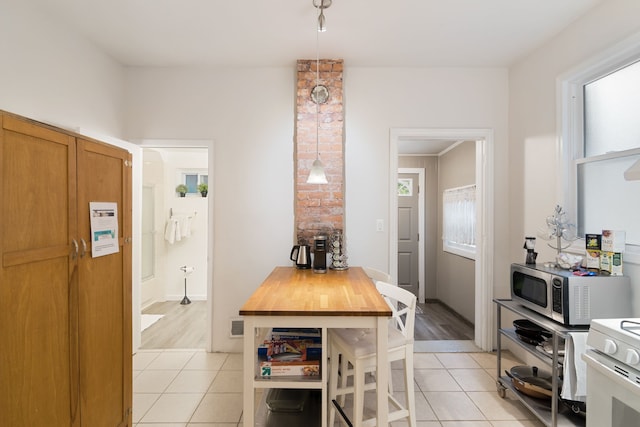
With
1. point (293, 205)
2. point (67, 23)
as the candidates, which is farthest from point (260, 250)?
point (67, 23)

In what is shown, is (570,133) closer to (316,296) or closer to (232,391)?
(316,296)

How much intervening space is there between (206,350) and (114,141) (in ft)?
6.88

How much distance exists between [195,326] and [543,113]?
413 centimetres

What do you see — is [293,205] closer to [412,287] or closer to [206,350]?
[206,350]

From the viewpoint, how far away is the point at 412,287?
5242 millimetres

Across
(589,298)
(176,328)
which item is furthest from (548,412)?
(176,328)

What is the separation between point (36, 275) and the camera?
4.11ft

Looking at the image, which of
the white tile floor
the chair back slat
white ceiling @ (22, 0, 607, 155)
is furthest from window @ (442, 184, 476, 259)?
the chair back slat

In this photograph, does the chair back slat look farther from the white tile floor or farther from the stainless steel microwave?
the stainless steel microwave

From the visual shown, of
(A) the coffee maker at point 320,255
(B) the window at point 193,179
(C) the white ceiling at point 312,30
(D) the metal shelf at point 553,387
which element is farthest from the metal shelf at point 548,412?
(B) the window at point 193,179

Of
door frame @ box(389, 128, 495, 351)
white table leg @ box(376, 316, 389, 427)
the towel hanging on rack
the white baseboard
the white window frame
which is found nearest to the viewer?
white table leg @ box(376, 316, 389, 427)

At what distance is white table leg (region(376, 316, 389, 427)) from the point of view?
1.66 metres

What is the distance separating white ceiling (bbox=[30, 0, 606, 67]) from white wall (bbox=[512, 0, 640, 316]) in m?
0.13

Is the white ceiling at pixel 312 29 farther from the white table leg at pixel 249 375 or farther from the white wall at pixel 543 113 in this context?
the white table leg at pixel 249 375
